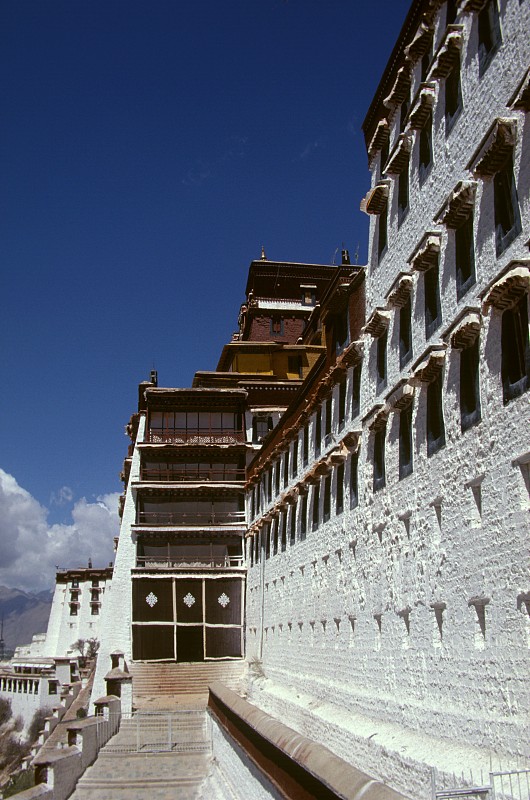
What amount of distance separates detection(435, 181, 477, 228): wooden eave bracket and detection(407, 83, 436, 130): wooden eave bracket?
2.86 m

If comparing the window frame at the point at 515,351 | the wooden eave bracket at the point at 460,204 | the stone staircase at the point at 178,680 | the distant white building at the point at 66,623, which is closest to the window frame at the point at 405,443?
the wooden eave bracket at the point at 460,204

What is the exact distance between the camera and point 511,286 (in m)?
9.48

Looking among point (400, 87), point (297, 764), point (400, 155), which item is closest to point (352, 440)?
point (400, 155)

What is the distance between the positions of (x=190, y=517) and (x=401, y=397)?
25.1 meters

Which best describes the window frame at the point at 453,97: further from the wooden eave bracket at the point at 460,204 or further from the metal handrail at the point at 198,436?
the metal handrail at the point at 198,436

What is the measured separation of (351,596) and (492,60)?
10.7 m

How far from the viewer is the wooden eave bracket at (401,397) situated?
43.3 feet

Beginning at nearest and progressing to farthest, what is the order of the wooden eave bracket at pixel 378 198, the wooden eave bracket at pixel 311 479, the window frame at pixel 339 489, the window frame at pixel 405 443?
the window frame at pixel 405 443, the wooden eave bracket at pixel 378 198, the window frame at pixel 339 489, the wooden eave bracket at pixel 311 479

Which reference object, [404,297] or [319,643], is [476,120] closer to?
[404,297]

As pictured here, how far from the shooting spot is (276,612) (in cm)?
2616

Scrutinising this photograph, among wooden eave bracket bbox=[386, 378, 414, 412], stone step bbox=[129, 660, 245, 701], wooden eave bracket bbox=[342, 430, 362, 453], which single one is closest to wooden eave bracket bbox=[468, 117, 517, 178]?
wooden eave bracket bbox=[386, 378, 414, 412]

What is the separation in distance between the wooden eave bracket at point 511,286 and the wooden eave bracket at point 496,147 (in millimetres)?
1601

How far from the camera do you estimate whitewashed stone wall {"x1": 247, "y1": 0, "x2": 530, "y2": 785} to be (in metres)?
9.55

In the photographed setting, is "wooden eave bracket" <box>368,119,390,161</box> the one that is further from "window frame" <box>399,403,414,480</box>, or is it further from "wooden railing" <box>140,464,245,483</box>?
"wooden railing" <box>140,464,245,483</box>
